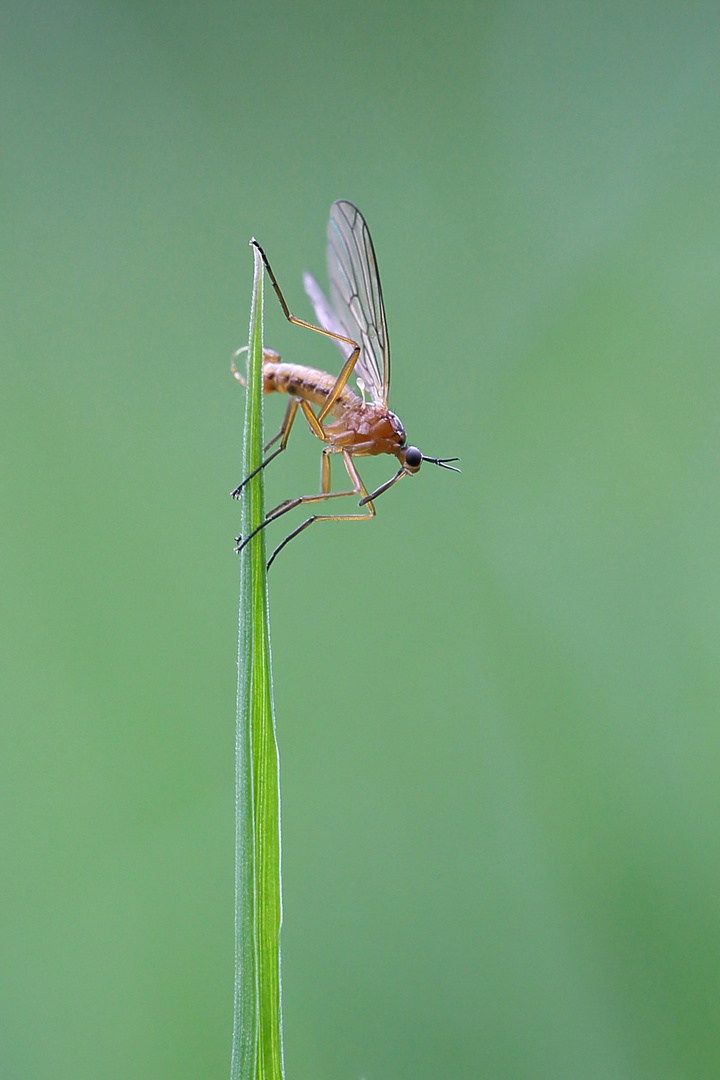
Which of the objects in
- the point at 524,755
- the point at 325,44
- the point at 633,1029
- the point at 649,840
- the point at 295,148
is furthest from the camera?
the point at 325,44

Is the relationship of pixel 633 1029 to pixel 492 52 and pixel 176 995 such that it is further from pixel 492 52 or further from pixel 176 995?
pixel 492 52

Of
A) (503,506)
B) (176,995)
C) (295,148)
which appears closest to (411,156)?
(295,148)

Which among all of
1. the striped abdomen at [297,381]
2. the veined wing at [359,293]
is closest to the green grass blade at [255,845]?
the veined wing at [359,293]

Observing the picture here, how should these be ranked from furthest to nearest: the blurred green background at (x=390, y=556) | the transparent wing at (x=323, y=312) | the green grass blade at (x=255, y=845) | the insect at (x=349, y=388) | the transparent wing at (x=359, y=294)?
the blurred green background at (x=390, y=556) → the transparent wing at (x=323, y=312) → the insect at (x=349, y=388) → the transparent wing at (x=359, y=294) → the green grass blade at (x=255, y=845)

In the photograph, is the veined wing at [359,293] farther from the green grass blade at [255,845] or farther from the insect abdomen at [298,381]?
the green grass blade at [255,845]

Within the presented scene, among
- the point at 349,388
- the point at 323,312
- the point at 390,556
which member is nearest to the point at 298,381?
the point at 349,388

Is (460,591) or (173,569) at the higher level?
(173,569)
